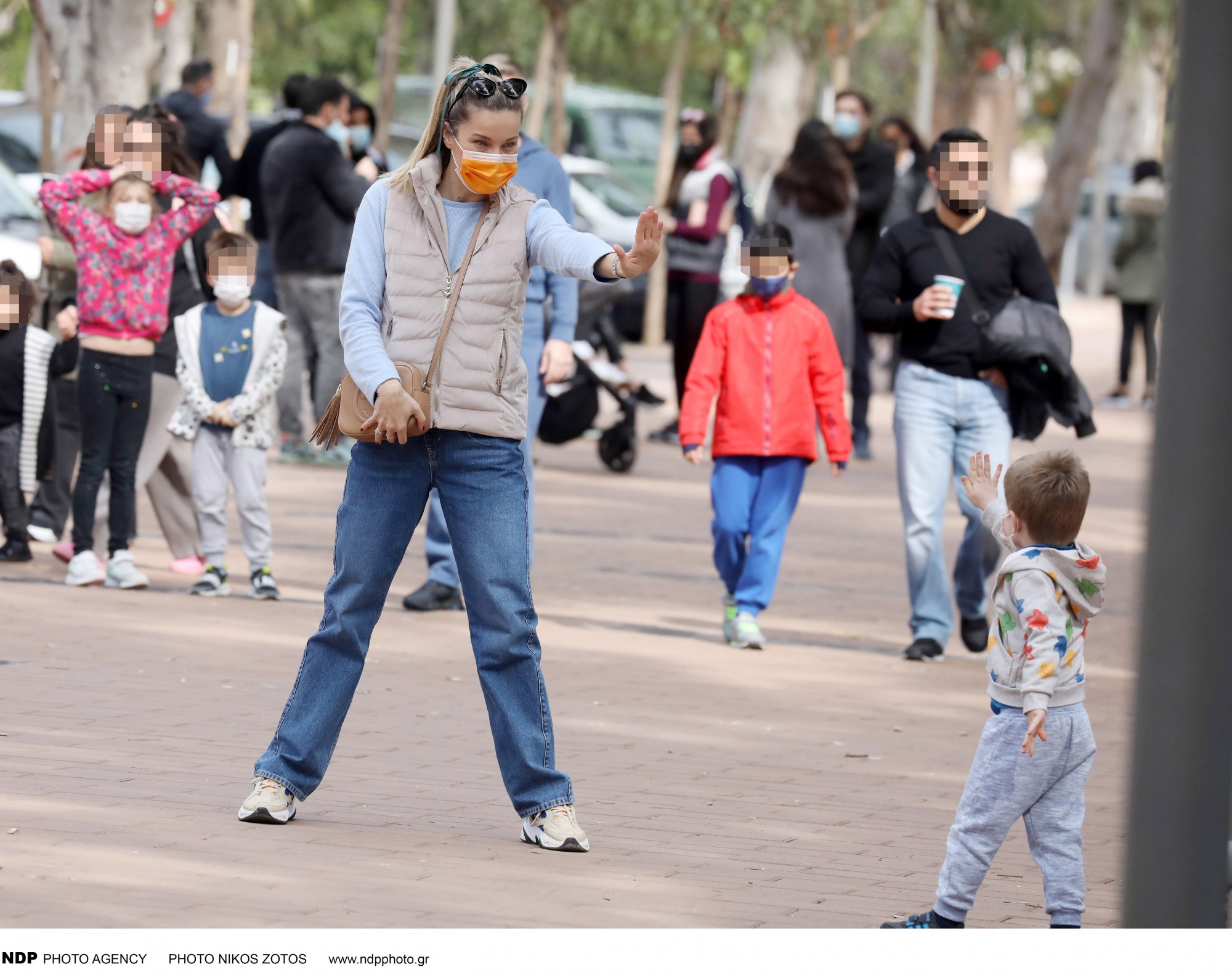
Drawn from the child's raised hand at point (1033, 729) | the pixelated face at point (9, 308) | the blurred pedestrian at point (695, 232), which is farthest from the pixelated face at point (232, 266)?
the blurred pedestrian at point (695, 232)

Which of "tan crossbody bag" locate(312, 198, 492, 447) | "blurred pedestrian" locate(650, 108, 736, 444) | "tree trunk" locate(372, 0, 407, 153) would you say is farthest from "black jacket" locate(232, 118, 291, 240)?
"tan crossbody bag" locate(312, 198, 492, 447)

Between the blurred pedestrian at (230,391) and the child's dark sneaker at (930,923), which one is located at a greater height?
the blurred pedestrian at (230,391)

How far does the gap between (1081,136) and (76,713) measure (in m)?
24.3

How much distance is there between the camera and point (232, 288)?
875 centimetres

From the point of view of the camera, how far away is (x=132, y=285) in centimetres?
870

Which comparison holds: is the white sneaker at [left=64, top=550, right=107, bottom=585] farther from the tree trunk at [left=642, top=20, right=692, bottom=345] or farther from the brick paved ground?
the tree trunk at [left=642, top=20, right=692, bottom=345]

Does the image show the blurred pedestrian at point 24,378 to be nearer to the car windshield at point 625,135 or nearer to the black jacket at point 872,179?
the black jacket at point 872,179

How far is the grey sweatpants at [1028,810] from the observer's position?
4570 mm

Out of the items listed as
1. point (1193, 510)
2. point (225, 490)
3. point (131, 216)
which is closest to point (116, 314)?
point (131, 216)

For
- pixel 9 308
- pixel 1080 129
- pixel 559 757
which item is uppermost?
pixel 1080 129

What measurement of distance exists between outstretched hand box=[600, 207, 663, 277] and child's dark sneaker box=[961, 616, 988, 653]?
14.2 feet

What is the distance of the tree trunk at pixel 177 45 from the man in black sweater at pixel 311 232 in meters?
16.2

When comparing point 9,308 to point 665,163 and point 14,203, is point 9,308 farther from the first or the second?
point 665,163

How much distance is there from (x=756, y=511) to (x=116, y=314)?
9.21ft
